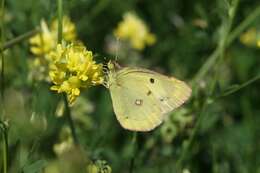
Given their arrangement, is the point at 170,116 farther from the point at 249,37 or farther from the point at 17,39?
the point at 249,37

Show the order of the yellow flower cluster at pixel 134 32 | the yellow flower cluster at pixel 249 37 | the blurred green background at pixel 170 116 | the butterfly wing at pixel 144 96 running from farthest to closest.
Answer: the yellow flower cluster at pixel 249 37 < the yellow flower cluster at pixel 134 32 < the blurred green background at pixel 170 116 < the butterfly wing at pixel 144 96

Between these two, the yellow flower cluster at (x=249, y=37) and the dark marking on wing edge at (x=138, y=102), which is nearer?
the dark marking on wing edge at (x=138, y=102)

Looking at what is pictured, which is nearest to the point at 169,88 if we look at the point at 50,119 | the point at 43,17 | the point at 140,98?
the point at 140,98

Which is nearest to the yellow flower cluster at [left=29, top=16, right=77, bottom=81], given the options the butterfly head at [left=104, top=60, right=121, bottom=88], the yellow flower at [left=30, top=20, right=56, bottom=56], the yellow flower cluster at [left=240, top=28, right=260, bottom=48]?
the yellow flower at [left=30, top=20, right=56, bottom=56]

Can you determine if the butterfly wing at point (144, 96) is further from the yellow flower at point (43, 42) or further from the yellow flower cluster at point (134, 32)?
the yellow flower cluster at point (134, 32)

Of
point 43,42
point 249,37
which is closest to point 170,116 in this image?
point 43,42

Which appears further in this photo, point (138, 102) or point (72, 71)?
point (138, 102)

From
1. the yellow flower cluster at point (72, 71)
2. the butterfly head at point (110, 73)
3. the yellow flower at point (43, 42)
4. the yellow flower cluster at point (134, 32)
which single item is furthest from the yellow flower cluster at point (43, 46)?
the yellow flower cluster at point (134, 32)

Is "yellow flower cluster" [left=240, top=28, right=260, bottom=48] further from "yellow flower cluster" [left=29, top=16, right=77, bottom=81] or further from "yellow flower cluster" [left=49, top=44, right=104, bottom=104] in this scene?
"yellow flower cluster" [left=49, top=44, right=104, bottom=104]

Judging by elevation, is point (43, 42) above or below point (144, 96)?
above
